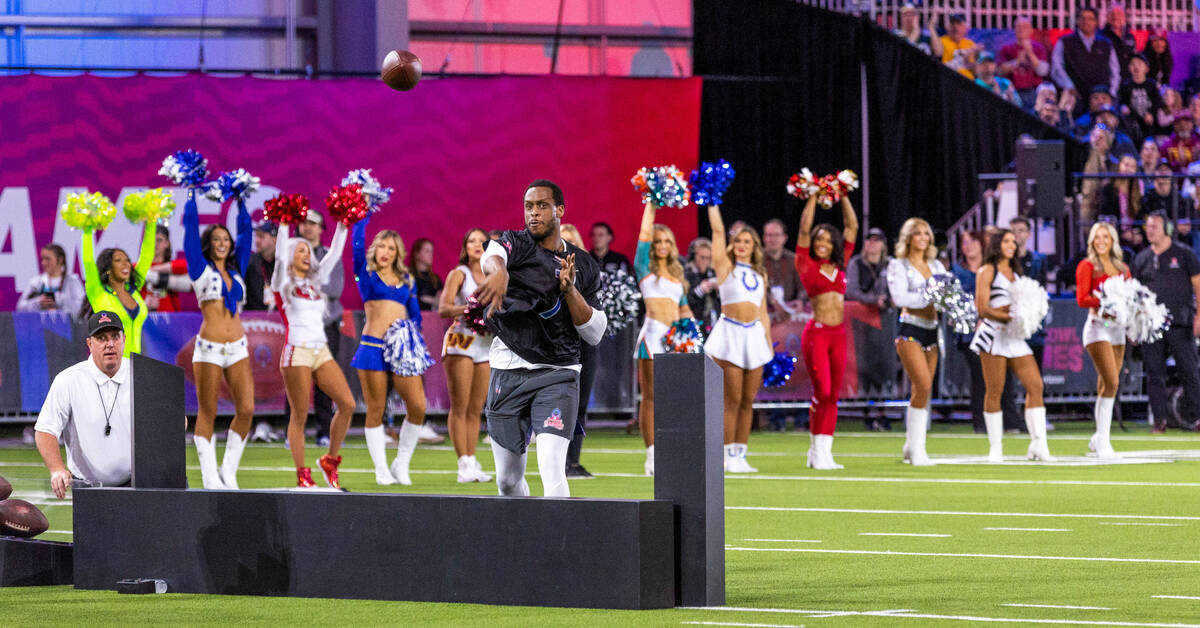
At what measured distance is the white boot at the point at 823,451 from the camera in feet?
51.1

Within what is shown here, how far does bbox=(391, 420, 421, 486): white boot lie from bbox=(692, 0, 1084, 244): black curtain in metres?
8.48

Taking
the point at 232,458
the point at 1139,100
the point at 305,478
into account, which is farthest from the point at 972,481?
the point at 1139,100

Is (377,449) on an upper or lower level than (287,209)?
lower

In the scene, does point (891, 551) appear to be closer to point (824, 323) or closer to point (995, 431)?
point (824, 323)

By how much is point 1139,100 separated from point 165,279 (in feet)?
45.8

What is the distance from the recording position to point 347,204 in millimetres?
13484

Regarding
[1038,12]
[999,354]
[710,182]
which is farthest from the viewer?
[1038,12]

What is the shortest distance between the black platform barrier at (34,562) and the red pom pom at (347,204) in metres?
4.96

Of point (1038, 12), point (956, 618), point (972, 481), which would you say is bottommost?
point (972, 481)

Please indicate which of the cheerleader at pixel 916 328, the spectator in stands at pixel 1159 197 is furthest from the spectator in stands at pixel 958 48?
the cheerleader at pixel 916 328

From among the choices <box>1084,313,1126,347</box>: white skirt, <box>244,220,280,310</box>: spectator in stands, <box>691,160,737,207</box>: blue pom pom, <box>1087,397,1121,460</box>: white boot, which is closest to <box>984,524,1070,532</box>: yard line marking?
<box>691,160,737,207</box>: blue pom pom

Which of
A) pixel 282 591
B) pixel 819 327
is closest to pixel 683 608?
pixel 282 591

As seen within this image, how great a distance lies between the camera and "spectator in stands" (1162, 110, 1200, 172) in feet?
80.9

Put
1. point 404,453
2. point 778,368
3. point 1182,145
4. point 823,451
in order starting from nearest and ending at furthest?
point 404,453, point 778,368, point 823,451, point 1182,145
